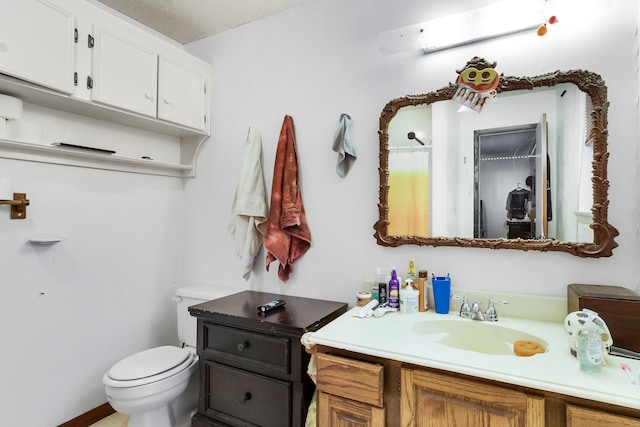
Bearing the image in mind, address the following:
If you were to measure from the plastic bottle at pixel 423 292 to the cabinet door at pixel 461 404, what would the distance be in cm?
53

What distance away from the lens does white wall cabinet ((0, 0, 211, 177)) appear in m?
1.52

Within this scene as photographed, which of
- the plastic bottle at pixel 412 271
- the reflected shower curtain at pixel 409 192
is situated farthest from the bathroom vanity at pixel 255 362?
the reflected shower curtain at pixel 409 192

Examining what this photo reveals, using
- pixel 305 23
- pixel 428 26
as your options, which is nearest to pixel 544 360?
pixel 428 26

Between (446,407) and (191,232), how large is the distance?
6.88 ft

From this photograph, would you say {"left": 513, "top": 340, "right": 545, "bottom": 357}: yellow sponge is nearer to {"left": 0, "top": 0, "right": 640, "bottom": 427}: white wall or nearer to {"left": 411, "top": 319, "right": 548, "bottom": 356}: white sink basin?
{"left": 411, "top": 319, "right": 548, "bottom": 356}: white sink basin

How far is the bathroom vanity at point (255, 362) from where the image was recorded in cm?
144

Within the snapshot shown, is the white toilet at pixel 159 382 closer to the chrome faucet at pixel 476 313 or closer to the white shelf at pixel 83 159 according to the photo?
the white shelf at pixel 83 159

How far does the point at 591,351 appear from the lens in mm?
962

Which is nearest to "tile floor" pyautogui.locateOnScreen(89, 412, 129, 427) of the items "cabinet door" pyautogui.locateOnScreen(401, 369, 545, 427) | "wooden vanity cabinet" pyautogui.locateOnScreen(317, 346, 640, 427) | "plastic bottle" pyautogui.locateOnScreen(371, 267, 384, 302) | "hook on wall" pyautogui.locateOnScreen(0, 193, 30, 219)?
"hook on wall" pyautogui.locateOnScreen(0, 193, 30, 219)

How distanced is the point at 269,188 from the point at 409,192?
3.04 feet

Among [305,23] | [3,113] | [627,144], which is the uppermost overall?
[305,23]

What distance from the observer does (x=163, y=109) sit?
6.84ft

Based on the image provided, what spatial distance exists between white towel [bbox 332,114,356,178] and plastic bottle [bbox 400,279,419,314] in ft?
2.46

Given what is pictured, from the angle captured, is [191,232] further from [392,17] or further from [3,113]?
[392,17]
